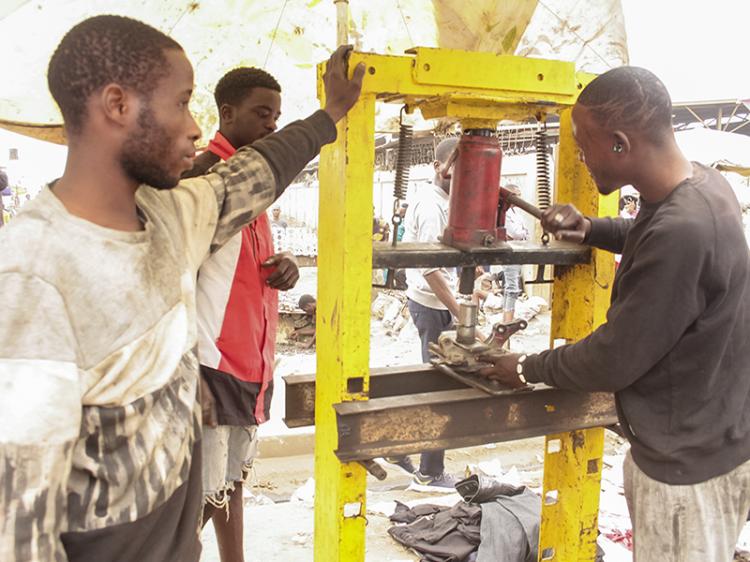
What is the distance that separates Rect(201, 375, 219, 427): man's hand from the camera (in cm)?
209

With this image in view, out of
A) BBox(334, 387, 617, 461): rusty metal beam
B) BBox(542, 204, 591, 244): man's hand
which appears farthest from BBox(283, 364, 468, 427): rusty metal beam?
BBox(542, 204, 591, 244): man's hand

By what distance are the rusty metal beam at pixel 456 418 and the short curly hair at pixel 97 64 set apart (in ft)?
3.27

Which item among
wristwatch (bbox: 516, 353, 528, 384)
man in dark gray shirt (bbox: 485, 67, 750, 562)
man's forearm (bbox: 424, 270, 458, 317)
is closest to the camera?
man in dark gray shirt (bbox: 485, 67, 750, 562)

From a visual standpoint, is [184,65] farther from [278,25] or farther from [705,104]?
[705,104]

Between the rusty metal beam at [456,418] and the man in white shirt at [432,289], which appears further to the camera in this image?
the man in white shirt at [432,289]

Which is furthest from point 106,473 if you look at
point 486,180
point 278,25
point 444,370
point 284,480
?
point 284,480

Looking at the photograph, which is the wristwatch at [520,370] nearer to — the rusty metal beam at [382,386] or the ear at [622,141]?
the rusty metal beam at [382,386]

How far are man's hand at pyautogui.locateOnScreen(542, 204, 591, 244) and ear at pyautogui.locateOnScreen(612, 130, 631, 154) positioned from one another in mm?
353

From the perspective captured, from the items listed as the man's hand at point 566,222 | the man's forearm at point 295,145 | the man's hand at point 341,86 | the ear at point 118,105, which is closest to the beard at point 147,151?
the ear at point 118,105

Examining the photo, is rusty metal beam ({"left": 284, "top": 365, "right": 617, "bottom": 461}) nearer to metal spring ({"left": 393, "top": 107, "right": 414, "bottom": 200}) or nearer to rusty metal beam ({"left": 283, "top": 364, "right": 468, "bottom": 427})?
rusty metal beam ({"left": 283, "top": 364, "right": 468, "bottom": 427})

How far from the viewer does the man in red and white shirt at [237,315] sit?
2102 millimetres

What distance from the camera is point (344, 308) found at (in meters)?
1.82

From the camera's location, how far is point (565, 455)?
232 cm

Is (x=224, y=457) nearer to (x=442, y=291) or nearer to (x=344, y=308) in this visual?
(x=344, y=308)
